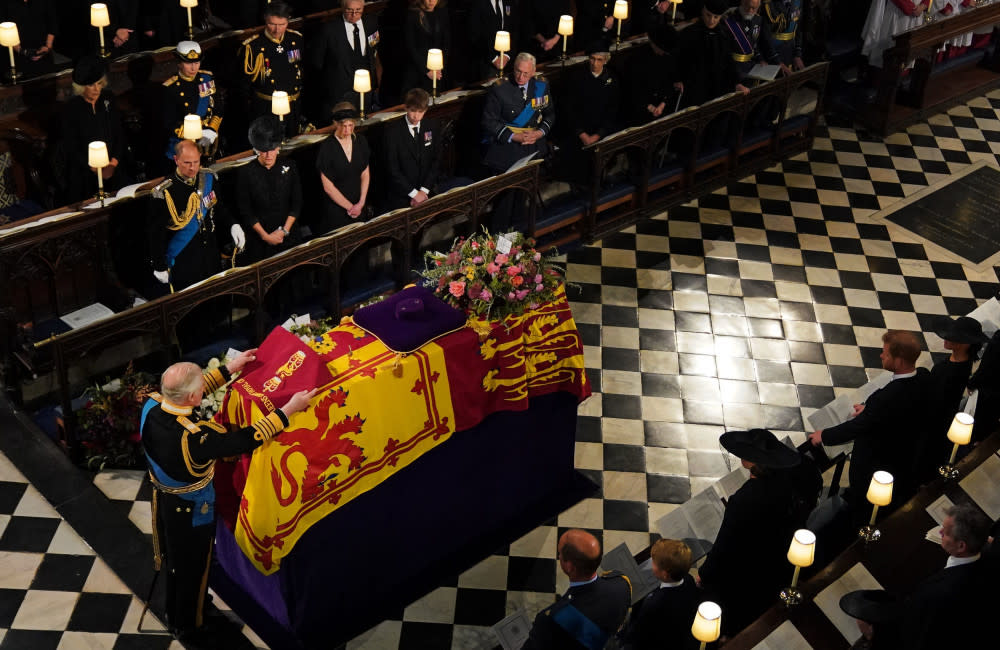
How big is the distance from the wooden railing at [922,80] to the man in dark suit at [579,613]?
8.97 meters

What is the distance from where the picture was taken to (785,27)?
39.2 ft

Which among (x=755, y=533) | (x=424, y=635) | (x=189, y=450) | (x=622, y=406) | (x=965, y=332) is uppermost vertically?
(x=189, y=450)

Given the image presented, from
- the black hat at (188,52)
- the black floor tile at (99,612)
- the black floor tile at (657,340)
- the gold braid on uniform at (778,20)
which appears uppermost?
the black hat at (188,52)

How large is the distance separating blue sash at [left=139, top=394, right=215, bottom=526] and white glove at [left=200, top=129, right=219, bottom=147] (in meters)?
3.72

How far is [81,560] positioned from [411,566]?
2.01 metres

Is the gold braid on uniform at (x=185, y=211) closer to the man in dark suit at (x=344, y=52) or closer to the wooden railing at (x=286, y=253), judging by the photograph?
the wooden railing at (x=286, y=253)

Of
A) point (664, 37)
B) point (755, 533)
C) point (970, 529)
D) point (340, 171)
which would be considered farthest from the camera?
point (664, 37)

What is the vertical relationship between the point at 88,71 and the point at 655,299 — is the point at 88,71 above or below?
above

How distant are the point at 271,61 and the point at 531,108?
2.29 meters

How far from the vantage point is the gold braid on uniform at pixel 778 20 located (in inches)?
464

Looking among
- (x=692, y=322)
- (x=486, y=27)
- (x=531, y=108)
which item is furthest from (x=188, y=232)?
(x=486, y=27)

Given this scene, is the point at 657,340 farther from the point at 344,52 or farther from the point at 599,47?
the point at 344,52

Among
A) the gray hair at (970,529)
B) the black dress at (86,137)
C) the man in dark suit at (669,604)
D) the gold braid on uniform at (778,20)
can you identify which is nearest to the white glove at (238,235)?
the black dress at (86,137)

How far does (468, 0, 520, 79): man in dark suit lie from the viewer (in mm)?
11391
